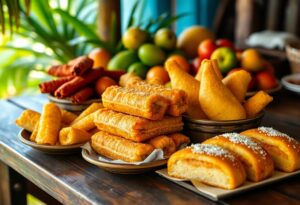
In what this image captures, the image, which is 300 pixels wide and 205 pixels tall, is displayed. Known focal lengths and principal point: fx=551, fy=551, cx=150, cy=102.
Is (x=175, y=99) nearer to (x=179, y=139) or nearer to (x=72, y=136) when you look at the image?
(x=179, y=139)

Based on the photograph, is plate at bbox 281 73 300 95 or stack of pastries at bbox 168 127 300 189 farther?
plate at bbox 281 73 300 95

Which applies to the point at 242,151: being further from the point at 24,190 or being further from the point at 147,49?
Answer: the point at 147,49

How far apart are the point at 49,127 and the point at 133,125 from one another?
0.86 ft

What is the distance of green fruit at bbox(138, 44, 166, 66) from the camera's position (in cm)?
210

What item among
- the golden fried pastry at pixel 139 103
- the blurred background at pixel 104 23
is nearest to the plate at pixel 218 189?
the golden fried pastry at pixel 139 103

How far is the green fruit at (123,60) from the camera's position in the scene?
2.16 metres

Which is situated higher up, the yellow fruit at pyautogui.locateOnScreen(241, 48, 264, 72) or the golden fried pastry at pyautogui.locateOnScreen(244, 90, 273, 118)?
the golden fried pastry at pyautogui.locateOnScreen(244, 90, 273, 118)

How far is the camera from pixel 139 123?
3.94 feet

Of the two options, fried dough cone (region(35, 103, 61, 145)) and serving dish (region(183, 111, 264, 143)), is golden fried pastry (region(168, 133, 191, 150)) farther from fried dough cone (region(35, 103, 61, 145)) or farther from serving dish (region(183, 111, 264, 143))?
fried dough cone (region(35, 103, 61, 145))

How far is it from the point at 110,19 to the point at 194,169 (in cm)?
159

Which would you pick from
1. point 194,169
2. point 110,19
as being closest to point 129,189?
point 194,169

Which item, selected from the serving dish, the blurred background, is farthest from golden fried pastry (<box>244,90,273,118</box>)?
the blurred background

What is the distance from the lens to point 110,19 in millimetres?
2607

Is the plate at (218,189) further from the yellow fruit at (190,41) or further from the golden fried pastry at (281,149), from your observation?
the yellow fruit at (190,41)
